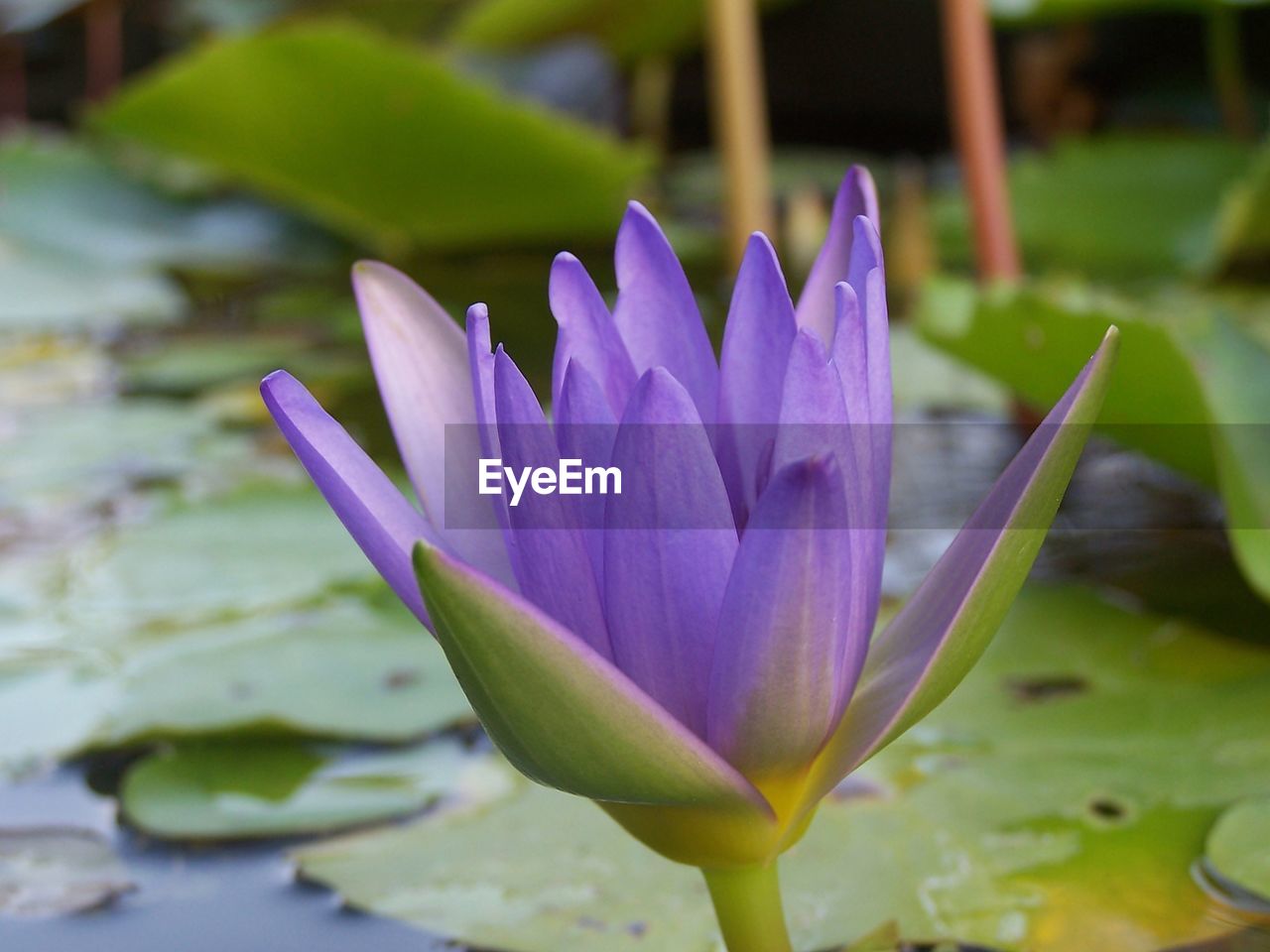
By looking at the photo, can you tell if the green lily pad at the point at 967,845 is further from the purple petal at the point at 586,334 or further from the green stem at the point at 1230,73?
the green stem at the point at 1230,73

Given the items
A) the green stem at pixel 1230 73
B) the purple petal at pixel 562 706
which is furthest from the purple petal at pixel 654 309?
the green stem at pixel 1230 73

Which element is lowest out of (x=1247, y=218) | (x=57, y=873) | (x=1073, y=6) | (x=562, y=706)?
(x=57, y=873)

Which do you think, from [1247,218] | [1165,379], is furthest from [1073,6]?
[1165,379]

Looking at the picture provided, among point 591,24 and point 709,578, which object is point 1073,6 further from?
point 709,578

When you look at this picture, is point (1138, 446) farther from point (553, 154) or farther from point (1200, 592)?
point (553, 154)

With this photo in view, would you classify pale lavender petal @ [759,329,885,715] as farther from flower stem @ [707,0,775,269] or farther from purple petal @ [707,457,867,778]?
flower stem @ [707,0,775,269]

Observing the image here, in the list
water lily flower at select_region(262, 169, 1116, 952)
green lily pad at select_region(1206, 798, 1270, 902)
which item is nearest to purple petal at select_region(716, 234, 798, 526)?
water lily flower at select_region(262, 169, 1116, 952)

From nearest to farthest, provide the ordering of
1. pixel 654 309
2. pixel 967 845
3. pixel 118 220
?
pixel 654 309 → pixel 967 845 → pixel 118 220
